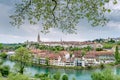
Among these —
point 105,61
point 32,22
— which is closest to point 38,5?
point 32,22

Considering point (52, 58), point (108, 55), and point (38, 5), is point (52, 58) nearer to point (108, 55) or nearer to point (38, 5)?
point (108, 55)

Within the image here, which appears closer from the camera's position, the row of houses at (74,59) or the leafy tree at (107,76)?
the leafy tree at (107,76)

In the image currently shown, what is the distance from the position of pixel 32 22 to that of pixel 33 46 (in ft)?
158

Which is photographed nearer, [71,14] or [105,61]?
[71,14]

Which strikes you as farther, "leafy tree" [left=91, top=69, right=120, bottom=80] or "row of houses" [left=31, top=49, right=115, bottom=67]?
"row of houses" [left=31, top=49, right=115, bottom=67]

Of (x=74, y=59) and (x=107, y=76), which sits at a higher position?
(x=74, y=59)

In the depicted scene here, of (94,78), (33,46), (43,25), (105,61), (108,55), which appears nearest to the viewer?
(43,25)

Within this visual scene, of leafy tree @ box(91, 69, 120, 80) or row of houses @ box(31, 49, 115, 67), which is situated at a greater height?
row of houses @ box(31, 49, 115, 67)

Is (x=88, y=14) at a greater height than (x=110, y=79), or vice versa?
(x=88, y=14)

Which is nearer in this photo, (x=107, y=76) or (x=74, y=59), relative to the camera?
(x=107, y=76)

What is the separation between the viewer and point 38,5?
2533 millimetres

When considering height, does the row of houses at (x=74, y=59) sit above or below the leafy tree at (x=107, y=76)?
above

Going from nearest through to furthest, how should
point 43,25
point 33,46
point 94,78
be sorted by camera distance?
point 43,25
point 94,78
point 33,46

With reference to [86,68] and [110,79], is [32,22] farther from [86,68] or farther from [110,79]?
[86,68]
